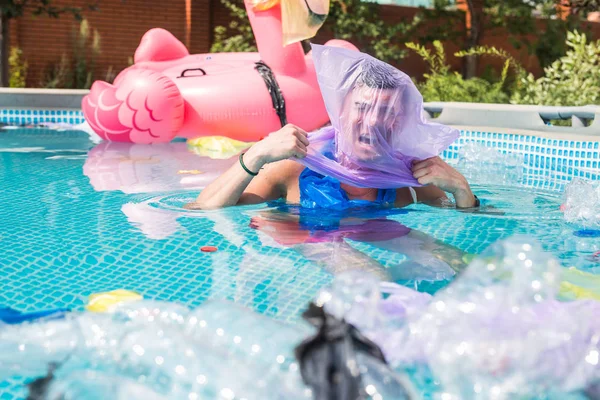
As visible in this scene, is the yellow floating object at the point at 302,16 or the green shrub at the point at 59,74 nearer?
the yellow floating object at the point at 302,16

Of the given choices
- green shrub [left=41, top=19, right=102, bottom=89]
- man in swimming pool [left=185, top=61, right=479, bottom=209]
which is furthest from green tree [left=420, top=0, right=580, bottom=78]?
man in swimming pool [left=185, top=61, right=479, bottom=209]

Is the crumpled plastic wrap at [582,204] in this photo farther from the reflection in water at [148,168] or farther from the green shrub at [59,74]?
the green shrub at [59,74]

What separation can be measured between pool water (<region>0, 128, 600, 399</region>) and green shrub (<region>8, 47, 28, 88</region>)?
24.1ft

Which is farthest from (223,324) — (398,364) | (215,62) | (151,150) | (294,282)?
(215,62)

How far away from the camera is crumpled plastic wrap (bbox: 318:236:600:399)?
1.74 meters

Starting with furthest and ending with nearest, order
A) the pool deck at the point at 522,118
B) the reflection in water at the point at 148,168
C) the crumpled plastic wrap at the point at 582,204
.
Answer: the pool deck at the point at 522,118
the reflection in water at the point at 148,168
the crumpled plastic wrap at the point at 582,204

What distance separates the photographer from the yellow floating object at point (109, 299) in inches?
91.5

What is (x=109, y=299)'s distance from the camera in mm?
2400

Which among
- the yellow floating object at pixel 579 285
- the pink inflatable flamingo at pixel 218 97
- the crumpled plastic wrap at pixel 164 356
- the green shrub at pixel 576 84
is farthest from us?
the green shrub at pixel 576 84

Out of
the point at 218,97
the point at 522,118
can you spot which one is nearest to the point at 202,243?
the point at 218,97

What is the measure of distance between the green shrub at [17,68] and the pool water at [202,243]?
734 centimetres

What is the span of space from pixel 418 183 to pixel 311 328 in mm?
1708

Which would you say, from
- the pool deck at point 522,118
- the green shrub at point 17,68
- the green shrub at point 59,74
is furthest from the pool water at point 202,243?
the green shrub at point 59,74

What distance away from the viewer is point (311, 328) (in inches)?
74.5
